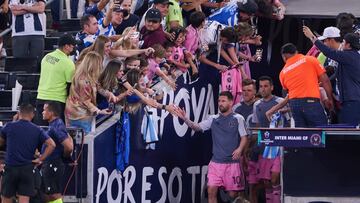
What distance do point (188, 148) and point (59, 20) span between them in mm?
3319

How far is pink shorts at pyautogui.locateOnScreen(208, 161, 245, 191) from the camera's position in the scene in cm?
2025

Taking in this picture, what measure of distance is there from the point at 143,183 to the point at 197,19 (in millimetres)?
2800

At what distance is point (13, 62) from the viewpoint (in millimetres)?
21516

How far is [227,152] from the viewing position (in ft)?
66.5

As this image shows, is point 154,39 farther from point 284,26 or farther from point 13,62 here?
point 284,26

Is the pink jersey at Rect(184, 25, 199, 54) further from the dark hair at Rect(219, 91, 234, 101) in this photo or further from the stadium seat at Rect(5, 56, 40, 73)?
the stadium seat at Rect(5, 56, 40, 73)

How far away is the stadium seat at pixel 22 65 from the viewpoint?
839 inches

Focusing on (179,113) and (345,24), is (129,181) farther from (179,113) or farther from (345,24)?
(345,24)

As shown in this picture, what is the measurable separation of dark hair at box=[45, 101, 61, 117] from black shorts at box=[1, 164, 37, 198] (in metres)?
0.80

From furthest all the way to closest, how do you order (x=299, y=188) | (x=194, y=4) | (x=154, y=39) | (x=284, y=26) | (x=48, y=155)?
(x=284, y=26) < (x=194, y=4) < (x=154, y=39) < (x=299, y=188) < (x=48, y=155)

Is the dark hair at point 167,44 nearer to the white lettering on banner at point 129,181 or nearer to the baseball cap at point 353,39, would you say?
the white lettering on banner at point 129,181

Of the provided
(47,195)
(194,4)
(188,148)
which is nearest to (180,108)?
(188,148)

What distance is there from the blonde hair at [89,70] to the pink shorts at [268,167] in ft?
10.5

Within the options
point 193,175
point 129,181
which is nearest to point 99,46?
point 129,181
